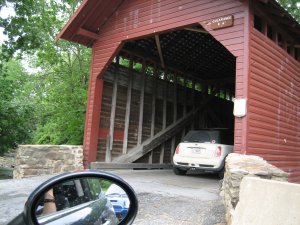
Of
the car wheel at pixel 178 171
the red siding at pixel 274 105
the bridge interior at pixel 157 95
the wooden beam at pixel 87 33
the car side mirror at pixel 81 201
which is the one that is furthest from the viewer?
the bridge interior at pixel 157 95

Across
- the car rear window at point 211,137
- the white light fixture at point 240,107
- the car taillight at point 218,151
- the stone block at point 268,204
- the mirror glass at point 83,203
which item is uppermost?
the white light fixture at point 240,107

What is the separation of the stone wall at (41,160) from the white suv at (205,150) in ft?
11.2

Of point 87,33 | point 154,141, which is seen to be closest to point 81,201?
point 87,33

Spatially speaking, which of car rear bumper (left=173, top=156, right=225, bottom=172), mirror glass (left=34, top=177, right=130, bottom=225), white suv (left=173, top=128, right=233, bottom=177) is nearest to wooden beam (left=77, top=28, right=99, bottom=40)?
white suv (left=173, top=128, right=233, bottom=177)

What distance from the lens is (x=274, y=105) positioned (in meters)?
9.51

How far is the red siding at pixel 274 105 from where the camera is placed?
838cm

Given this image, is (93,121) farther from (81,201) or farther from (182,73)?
(81,201)

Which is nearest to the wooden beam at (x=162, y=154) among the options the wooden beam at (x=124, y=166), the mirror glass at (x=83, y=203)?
the wooden beam at (x=124, y=166)

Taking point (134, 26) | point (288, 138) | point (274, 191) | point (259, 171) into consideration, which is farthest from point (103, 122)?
point (274, 191)

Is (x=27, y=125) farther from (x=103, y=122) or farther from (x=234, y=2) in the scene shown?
(x=234, y=2)

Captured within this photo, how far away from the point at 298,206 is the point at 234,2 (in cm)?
610

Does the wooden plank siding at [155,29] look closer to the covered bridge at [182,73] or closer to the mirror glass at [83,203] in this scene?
the covered bridge at [182,73]

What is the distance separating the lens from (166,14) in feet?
32.2

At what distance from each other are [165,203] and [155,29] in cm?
544
